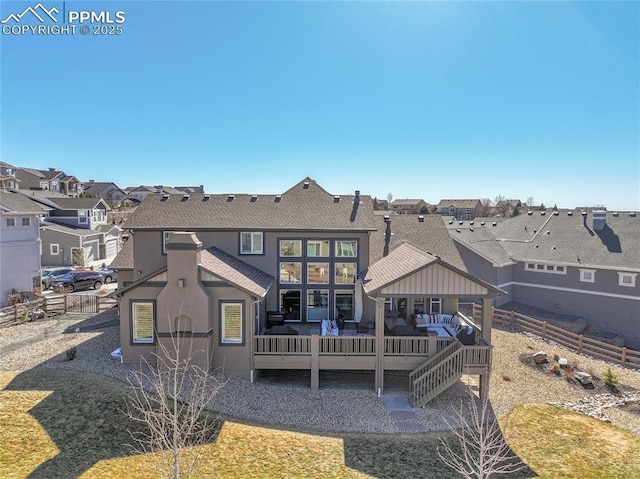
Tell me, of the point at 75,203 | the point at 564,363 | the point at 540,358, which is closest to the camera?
the point at 564,363

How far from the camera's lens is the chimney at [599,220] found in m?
30.6

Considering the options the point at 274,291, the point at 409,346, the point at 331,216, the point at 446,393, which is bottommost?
the point at 446,393

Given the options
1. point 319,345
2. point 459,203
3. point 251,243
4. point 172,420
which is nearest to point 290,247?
point 251,243

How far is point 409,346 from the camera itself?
50.8ft

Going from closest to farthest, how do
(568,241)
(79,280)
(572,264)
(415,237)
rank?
(415,237) → (572,264) → (568,241) → (79,280)

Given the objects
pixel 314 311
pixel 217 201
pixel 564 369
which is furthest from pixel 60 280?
pixel 564 369

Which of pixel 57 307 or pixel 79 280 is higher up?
pixel 79 280

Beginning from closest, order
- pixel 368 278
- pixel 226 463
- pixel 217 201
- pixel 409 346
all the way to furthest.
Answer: pixel 226 463 → pixel 409 346 → pixel 368 278 → pixel 217 201

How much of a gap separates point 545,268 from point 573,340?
9.31 meters

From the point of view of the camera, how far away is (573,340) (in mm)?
21750

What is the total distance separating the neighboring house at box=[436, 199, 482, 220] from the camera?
3909 inches

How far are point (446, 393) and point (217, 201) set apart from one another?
15.4m

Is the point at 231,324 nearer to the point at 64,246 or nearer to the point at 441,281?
the point at 441,281

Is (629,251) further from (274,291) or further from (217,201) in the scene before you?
(217,201)
